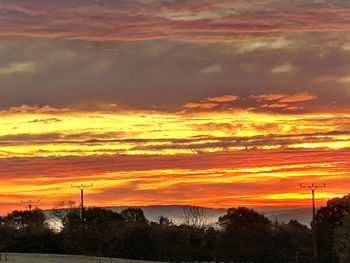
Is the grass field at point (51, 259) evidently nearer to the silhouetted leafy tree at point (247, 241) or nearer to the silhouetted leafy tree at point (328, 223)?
the silhouetted leafy tree at point (247, 241)

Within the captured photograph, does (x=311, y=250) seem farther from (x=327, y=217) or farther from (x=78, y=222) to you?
(x=78, y=222)

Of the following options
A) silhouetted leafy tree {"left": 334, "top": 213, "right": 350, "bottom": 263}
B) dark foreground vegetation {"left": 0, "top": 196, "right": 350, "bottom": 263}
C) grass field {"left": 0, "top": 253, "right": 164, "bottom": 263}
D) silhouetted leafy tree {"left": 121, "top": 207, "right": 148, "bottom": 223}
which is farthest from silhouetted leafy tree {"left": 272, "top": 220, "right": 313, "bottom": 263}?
silhouetted leafy tree {"left": 121, "top": 207, "right": 148, "bottom": 223}

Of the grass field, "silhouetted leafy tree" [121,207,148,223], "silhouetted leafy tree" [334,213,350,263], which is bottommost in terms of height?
the grass field

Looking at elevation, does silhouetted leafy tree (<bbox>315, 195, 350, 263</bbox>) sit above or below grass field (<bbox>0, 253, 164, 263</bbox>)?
above

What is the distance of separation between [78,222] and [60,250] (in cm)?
1135

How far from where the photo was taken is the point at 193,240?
135 meters

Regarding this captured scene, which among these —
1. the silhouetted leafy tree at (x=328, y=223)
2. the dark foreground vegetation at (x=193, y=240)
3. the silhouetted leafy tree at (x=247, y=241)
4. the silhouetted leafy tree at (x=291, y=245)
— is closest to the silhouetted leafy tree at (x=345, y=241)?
the dark foreground vegetation at (x=193, y=240)

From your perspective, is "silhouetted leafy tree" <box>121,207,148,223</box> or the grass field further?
"silhouetted leafy tree" <box>121,207,148,223</box>

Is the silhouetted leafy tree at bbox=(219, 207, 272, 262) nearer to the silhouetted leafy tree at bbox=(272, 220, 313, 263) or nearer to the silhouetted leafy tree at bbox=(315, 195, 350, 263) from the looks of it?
the silhouetted leafy tree at bbox=(272, 220, 313, 263)

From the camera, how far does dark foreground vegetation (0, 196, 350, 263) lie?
127562 mm

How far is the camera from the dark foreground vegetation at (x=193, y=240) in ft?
419

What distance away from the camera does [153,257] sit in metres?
132

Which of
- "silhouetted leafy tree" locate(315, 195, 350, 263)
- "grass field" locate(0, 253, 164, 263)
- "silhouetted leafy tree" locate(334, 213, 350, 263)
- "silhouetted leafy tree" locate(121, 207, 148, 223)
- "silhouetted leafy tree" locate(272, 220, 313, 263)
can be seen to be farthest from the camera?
"silhouetted leafy tree" locate(121, 207, 148, 223)

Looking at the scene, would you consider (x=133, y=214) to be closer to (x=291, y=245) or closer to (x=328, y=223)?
(x=291, y=245)
